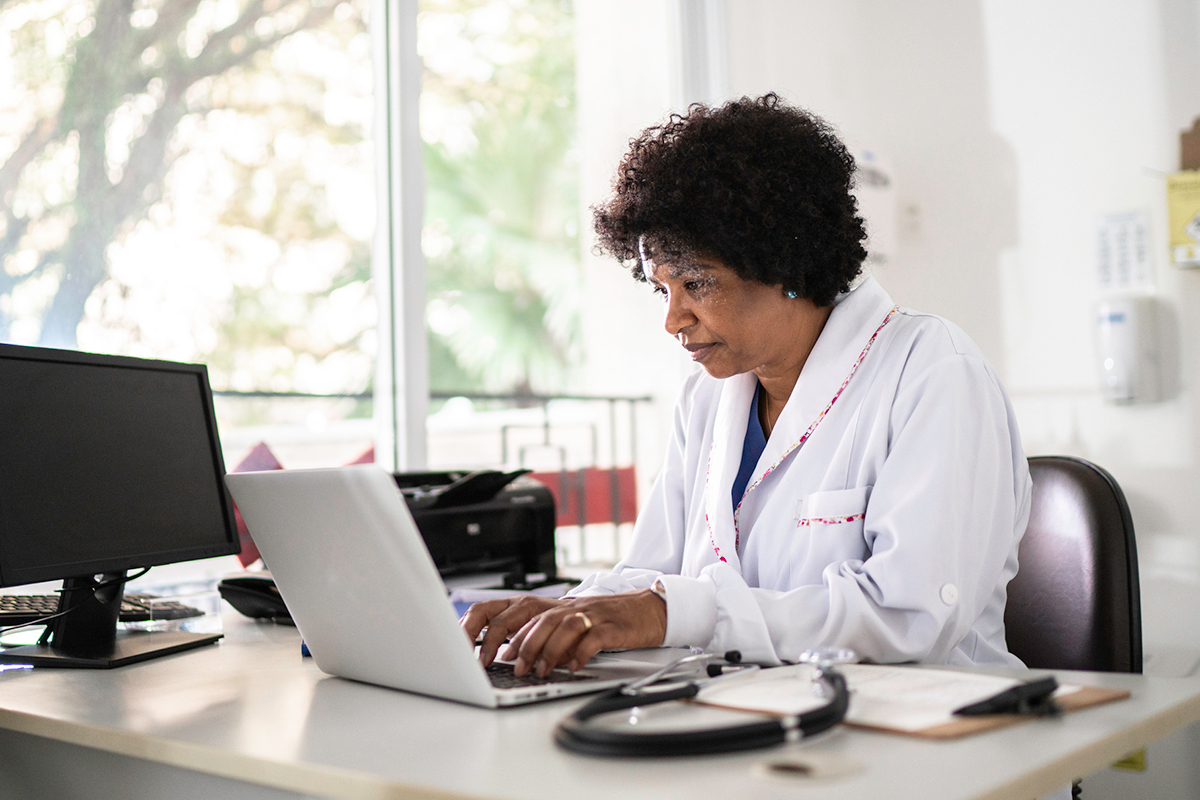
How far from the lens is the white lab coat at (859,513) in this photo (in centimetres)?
102

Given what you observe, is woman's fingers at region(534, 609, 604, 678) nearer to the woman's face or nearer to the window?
the woman's face

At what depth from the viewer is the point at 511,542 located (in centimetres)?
191

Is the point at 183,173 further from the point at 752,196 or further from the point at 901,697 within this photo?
the point at 901,697

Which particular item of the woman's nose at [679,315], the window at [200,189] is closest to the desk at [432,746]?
the woman's nose at [679,315]

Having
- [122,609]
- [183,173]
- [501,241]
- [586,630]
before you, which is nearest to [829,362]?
[586,630]

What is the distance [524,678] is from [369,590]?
0.53 feet

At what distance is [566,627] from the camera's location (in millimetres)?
947

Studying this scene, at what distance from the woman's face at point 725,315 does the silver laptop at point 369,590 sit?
47cm

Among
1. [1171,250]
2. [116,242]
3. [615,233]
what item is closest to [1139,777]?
[1171,250]

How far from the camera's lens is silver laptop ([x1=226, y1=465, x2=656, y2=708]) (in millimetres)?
837

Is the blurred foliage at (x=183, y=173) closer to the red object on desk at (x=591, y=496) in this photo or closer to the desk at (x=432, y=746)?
the red object on desk at (x=591, y=496)

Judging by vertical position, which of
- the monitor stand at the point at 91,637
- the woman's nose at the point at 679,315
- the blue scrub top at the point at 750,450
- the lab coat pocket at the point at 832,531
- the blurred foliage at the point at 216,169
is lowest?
the monitor stand at the point at 91,637

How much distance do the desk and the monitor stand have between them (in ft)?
0.37

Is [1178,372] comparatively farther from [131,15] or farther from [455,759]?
[131,15]
